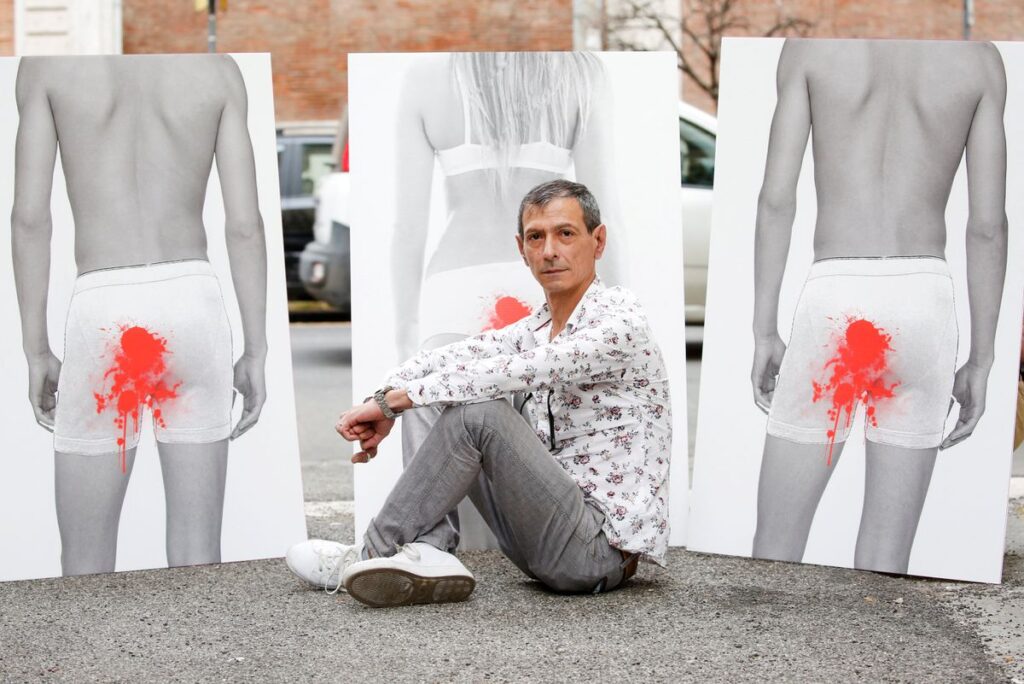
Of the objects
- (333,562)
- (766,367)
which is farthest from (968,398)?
(333,562)

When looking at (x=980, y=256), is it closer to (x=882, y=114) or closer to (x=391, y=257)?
(x=882, y=114)

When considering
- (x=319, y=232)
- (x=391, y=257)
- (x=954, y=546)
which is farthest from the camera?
(x=319, y=232)

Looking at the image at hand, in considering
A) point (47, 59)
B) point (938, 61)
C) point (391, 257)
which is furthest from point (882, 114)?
point (47, 59)

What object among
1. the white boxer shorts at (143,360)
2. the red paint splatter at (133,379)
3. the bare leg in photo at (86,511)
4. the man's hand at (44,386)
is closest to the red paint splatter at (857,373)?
the white boxer shorts at (143,360)

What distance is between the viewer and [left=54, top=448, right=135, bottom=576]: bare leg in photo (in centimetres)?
376

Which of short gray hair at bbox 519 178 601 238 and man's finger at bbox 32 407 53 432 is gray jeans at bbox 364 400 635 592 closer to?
short gray hair at bbox 519 178 601 238

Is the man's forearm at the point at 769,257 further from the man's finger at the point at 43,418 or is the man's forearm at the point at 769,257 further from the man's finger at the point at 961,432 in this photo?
the man's finger at the point at 43,418

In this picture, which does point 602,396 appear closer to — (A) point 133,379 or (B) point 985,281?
(B) point 985,281

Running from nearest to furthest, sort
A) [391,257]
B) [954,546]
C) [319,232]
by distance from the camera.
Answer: [954,546]
[391,257]
[319,232]

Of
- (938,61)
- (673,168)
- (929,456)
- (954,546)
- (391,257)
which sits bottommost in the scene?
(954,546)

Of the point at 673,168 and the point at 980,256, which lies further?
the point at 673,168

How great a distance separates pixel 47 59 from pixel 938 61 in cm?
244

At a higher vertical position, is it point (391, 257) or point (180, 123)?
point (180, 123)

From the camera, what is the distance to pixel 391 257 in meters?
4.08
